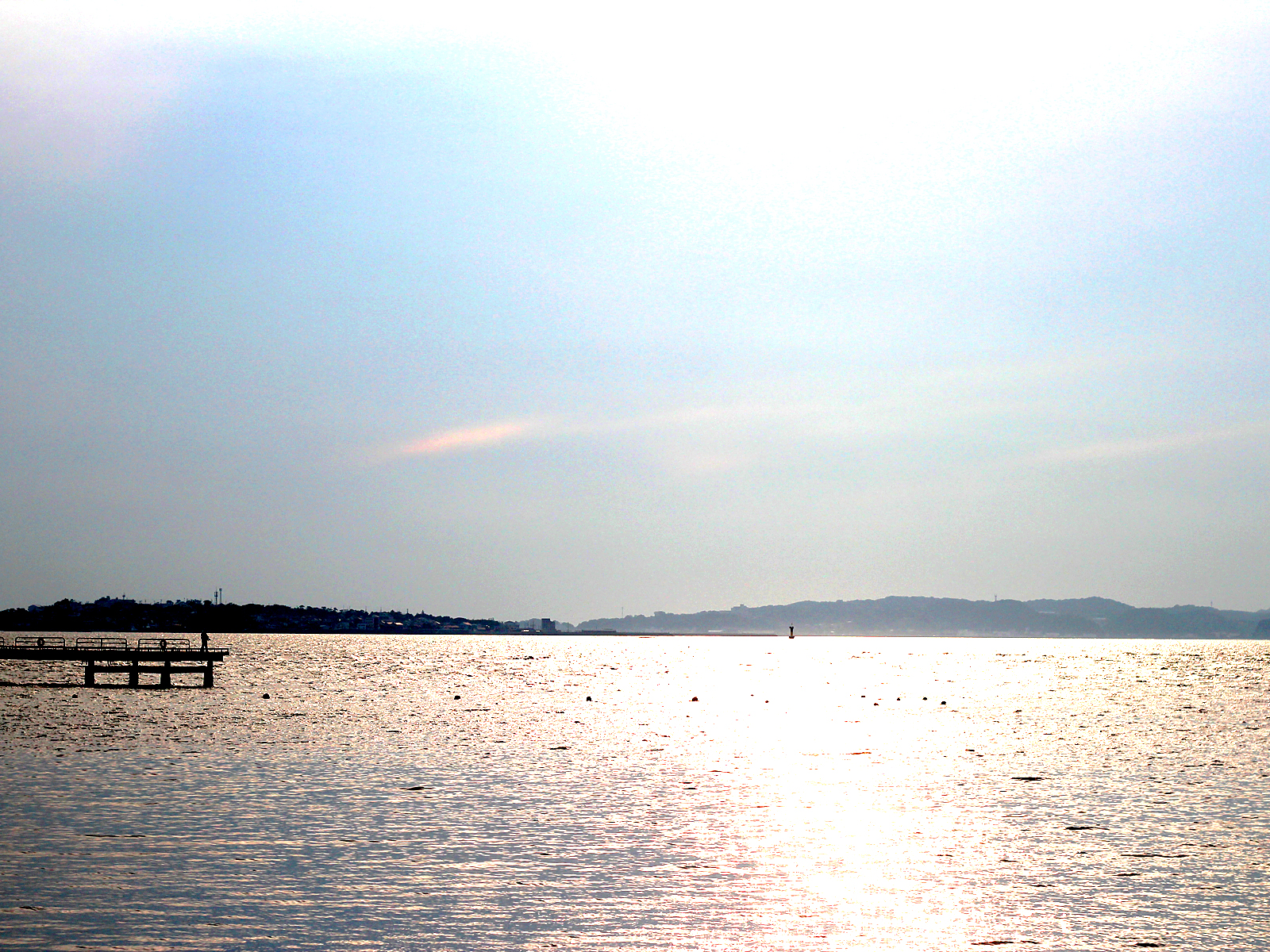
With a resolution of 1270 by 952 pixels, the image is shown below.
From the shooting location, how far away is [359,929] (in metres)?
21.9

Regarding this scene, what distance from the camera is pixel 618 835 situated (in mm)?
32406

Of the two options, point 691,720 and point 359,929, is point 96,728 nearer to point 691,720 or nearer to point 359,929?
point 691,720

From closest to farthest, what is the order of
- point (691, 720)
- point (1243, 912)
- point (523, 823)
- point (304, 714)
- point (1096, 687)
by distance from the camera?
point (1243, 912) < point (523, 823) < point (304, 714) < point (691, 720) < point (1096, 687)

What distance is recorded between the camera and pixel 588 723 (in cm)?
7819

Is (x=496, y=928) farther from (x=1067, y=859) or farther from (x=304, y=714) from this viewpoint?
(x=304, y=714)

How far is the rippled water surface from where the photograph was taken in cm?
2233

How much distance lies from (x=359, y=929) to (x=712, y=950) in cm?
656

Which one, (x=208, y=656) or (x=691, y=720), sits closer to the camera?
(x=691, y=720)

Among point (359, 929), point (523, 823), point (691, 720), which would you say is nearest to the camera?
point (359, 929)

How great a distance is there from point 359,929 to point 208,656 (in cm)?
8857

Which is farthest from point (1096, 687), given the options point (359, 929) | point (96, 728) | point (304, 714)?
point (359, 929)

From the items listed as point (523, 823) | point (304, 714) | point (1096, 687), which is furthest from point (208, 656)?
point (1096, 687)

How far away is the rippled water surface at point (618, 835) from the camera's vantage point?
22.3 meters

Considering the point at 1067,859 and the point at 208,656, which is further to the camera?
the point at 208,656
